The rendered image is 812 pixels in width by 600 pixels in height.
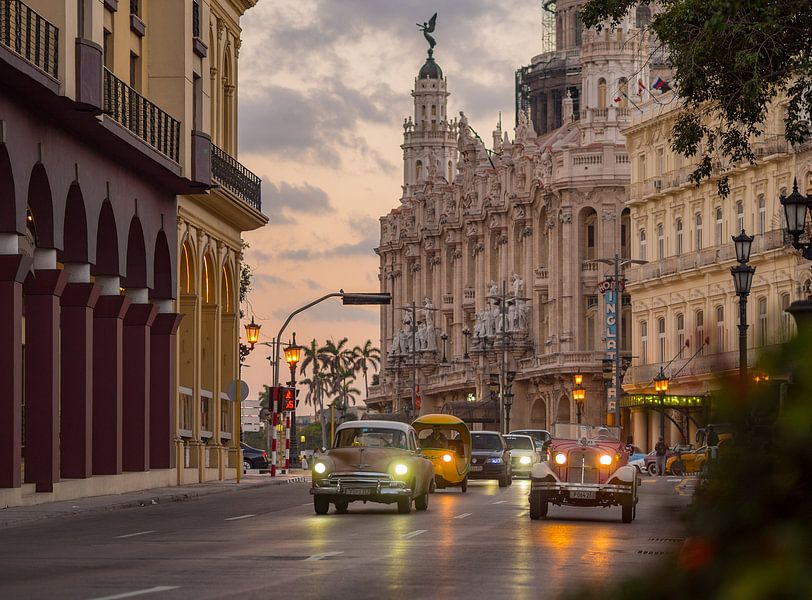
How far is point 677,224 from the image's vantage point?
289 feet

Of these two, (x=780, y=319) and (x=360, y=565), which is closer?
(x=780, y=319)

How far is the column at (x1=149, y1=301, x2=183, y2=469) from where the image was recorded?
4462cm

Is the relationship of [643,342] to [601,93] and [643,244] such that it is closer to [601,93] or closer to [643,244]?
[643,244]

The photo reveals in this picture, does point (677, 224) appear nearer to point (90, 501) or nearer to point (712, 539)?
point (90, 501)

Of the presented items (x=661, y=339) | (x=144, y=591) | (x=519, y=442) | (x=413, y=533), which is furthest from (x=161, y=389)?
(x=661, y=339)

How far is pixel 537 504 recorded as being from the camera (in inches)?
1160

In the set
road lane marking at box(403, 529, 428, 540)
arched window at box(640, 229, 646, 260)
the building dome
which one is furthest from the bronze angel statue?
road lane marking at box(403, 529, 428, 540)

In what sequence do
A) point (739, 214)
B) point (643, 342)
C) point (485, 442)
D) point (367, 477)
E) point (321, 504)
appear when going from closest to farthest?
Result: point (367, 477) < point (321, 504) < point (485, 442) < point (739, 214) < point (643, 342)

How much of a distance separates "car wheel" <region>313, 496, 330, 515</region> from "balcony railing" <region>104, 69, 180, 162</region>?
353 inches

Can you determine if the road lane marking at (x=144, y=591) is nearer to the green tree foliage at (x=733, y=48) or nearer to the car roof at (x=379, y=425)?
the green tree foliage at (x=733, y=48)

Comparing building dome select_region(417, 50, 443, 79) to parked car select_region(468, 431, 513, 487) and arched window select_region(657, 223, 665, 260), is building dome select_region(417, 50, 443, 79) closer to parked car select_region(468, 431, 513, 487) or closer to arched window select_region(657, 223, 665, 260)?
arched window select_region(657, 223, 665, 260)

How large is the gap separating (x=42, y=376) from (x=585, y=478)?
35.1 ft

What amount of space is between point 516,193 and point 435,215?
22792mm

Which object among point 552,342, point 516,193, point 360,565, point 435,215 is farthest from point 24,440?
point 435,215
